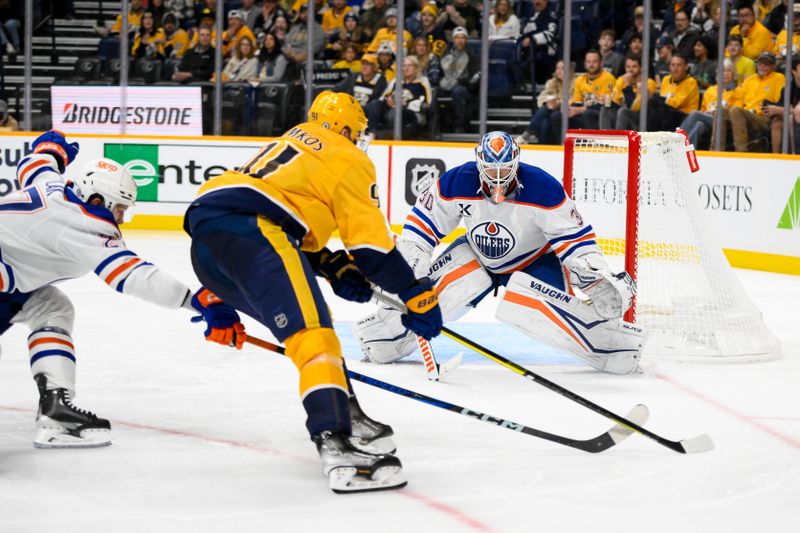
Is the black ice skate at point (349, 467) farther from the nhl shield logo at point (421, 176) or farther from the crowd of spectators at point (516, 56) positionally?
the nhl shield logo at point (421, 176)

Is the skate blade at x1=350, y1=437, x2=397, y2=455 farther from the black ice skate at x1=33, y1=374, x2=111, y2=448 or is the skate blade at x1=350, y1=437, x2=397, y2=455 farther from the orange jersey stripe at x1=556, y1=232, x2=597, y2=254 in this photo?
the orange jersey stripe at x1=556, y1=232, x2=597, y2=254

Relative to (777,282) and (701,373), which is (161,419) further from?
(777,282)

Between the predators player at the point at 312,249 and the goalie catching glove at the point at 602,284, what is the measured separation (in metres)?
1.39

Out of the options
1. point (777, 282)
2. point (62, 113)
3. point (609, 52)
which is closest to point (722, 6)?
point (609, 52)

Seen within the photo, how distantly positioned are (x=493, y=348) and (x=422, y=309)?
213 cm

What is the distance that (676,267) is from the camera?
5594 millimetres

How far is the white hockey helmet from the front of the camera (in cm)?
338

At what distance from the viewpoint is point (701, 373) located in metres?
4.87

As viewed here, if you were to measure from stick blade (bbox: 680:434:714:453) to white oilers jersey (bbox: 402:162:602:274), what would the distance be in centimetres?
118

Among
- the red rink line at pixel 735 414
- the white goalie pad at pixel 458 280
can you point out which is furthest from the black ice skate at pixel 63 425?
the red rink line at pixel 735 414

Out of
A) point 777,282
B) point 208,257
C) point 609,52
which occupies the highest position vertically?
point 609,52

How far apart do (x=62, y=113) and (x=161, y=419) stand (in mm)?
7109

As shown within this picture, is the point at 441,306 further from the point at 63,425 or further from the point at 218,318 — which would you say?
the point at 63,425

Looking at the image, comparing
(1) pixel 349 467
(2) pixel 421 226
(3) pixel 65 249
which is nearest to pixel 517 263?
(2) pixel 421 226
